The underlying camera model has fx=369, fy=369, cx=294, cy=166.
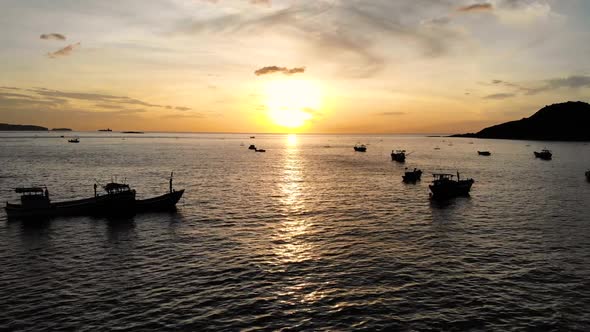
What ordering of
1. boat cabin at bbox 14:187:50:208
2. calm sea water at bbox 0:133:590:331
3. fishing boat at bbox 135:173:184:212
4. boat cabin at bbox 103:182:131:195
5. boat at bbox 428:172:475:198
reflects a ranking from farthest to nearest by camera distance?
boat at bbox 428:172:475:198, fishing boat at bbox 135:173:184:212, boat cabin at bbox 103:182:131:195, boat cabin at bbox 14:187:50:208, calm sea water at bbox 0:133:590:331

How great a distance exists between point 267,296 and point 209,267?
9178 mm

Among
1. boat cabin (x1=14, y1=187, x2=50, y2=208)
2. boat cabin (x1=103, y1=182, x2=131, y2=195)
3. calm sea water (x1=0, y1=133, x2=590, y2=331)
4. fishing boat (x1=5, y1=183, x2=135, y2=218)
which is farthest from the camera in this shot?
boat cabin (x1=103, y1=182, x2=131, y2=195)

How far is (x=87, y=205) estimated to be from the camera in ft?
199

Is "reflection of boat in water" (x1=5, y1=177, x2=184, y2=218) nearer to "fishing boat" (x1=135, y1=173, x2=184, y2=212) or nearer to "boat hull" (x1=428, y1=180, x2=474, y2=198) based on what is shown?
"fishing boat" (x1=135, y1=173, x2=184, y2=212)

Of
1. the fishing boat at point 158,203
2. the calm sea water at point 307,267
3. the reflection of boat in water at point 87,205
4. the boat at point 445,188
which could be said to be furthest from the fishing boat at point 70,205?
the boat at point 445,188

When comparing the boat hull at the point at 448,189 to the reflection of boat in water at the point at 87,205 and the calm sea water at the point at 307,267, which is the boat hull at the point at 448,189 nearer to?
the calm sea water at the point at 307,267

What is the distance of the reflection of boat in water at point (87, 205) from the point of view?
57.4 metres

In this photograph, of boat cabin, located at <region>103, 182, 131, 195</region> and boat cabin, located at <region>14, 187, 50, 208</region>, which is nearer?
boat cabin, located at <region>14, 187, 50, 208</region>

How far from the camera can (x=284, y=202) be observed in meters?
72.9

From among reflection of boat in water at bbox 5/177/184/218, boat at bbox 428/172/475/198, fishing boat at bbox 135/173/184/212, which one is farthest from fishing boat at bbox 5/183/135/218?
boat at bbox 428/172/475/198

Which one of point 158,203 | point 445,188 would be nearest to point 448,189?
point 445,188

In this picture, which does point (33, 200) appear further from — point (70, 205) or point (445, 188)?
point (445, 188)

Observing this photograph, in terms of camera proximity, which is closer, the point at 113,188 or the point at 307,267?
the point at 307,267

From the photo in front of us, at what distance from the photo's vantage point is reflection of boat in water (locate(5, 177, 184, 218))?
5741cm
